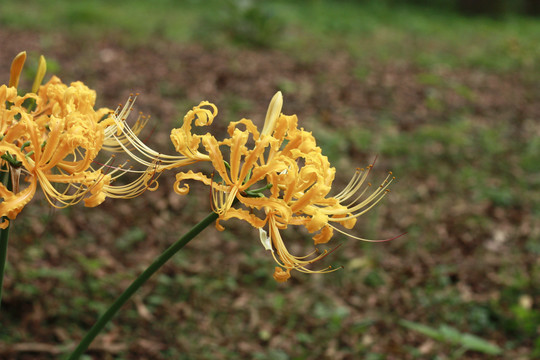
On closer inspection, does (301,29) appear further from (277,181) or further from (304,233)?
(277,181)

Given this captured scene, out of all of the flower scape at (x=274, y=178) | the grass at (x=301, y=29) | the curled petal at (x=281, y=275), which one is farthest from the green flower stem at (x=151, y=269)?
the grass at (x=301, y=29)

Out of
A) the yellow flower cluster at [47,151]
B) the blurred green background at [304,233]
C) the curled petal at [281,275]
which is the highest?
the yellow flower cluster at [47,151]

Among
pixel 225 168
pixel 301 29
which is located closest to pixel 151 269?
pixel 225 168

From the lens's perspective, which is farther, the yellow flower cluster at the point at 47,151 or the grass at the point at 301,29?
the grass at the point at 301,29

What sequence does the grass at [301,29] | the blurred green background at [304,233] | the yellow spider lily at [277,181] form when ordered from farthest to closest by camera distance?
1. the grass at [301,29]
2. the blurred green background at [304,233]
3. the yellow spider lily at [277,181]

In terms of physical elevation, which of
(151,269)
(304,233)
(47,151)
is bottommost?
(304,233)

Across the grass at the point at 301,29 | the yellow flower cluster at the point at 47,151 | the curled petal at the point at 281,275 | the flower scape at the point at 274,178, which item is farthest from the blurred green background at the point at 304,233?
the curled petal at the point at 281,275

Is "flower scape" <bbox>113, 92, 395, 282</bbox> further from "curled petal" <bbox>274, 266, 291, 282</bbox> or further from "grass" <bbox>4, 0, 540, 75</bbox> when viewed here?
"grass" <bbox>4, 0, 540, 75</bbox>

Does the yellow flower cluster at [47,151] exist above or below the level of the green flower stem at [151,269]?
above

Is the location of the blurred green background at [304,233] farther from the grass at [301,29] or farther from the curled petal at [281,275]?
the curled petal at [281,275]

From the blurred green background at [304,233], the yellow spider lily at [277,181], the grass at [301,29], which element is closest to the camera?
the yellow spider lily at [277,181]
